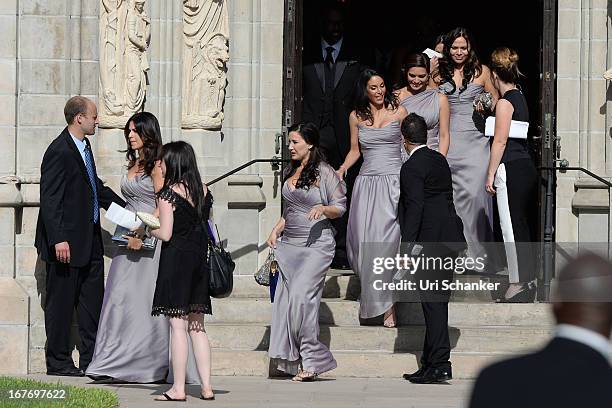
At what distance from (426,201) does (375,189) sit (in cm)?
93

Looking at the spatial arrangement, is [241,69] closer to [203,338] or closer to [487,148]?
[487,148]

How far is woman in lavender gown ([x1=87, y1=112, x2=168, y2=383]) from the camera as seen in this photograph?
1102 cm

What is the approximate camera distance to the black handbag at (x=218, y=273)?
32.3 ft

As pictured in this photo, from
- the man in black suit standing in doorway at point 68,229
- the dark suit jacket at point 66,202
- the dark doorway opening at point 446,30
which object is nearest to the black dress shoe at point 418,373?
the dark doorway opening at point 446,30

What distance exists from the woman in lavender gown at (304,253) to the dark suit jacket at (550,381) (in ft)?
23.5

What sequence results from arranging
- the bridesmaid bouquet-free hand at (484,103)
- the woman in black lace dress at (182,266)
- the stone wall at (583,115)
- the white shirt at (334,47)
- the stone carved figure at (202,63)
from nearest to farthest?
1. the woman in black lace dress at (182,266)
2. the bridesmaid bouquet-free hand at (484,103)
3. the stone carved figure at (202,63)
4. the stone wall at (583,115)
5. the white shirt at (334,47)

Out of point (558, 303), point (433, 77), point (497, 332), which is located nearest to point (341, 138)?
point (433, 77)

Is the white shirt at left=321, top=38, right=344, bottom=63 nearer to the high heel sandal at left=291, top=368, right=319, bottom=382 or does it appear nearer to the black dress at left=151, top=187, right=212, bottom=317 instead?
the high heel sandal at left=291, top=368, right=319, bottom=382

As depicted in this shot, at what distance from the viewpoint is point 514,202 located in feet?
39.7

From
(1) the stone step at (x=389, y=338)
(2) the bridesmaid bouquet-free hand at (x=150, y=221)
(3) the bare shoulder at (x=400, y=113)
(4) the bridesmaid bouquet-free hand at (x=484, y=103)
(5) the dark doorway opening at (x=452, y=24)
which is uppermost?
(5) the dark doorway opening at (x=452, y=24)

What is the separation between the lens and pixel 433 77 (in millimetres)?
12562

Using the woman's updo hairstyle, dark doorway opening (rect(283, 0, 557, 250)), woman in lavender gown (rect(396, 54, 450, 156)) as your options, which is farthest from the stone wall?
→ the woman's updo hairstyle

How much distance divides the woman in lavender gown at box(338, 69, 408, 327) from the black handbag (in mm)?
→ 1884

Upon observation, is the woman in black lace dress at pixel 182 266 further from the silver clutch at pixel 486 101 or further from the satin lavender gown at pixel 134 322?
the silver clutch at pixel 486 101
